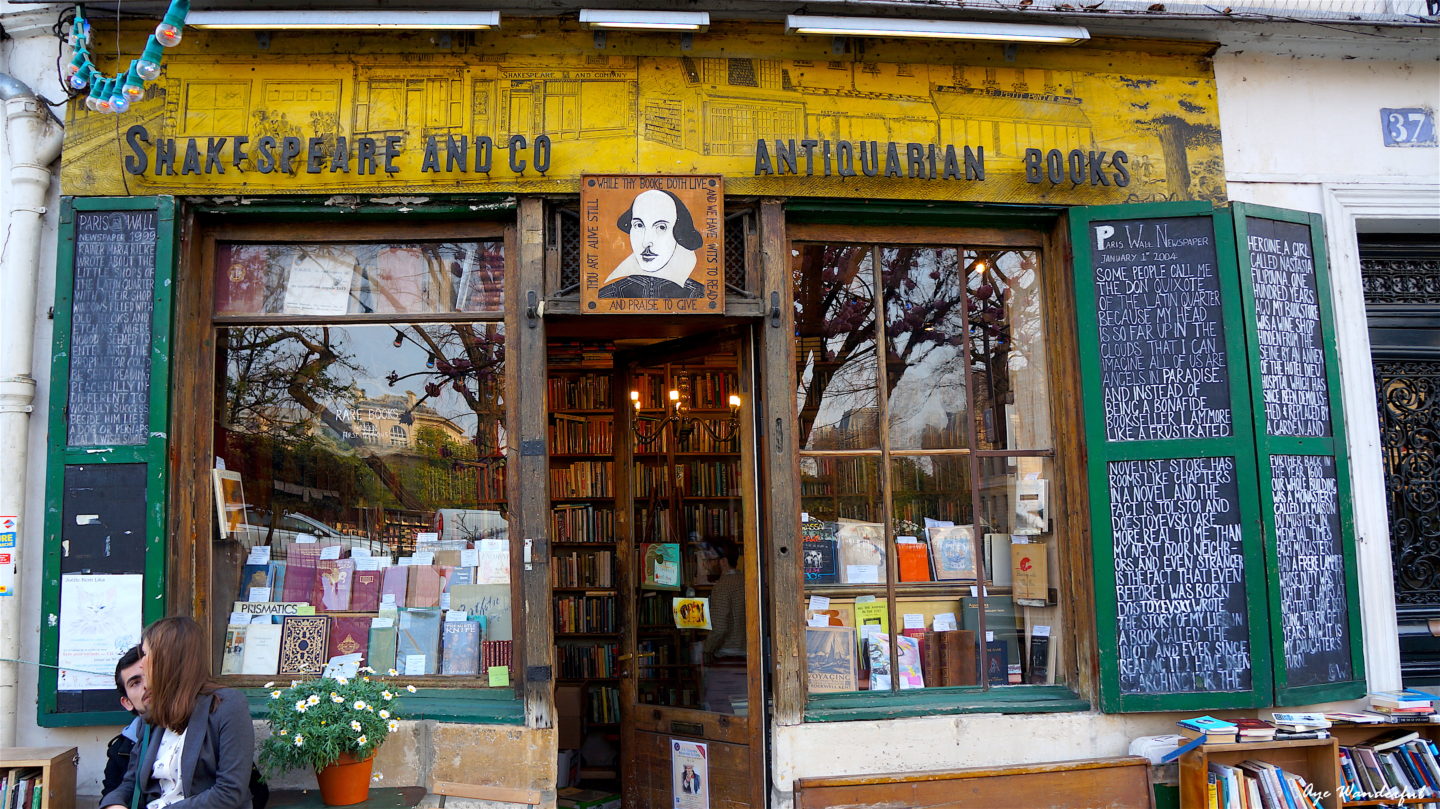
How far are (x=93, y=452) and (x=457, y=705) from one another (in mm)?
1938

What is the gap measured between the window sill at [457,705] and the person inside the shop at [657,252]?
1944 mm

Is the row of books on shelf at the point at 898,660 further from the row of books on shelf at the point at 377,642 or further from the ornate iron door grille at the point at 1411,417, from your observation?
the ornate iron door grille at the point at 1411,417

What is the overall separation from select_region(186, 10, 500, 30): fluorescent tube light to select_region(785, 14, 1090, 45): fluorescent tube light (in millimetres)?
1431

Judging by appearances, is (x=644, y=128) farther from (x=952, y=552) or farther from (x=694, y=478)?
(x=952, y=552)

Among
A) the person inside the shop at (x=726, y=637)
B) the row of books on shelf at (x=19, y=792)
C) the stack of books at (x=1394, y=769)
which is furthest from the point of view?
the person inside the shop at (x=726, y=637)

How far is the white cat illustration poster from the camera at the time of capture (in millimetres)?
4586

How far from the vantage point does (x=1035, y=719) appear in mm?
4996

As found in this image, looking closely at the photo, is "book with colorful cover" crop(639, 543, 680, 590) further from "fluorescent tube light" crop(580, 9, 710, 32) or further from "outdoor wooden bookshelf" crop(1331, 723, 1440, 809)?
"outdoor wooden bookshelf" crop(1331, 723, 1440, 809)

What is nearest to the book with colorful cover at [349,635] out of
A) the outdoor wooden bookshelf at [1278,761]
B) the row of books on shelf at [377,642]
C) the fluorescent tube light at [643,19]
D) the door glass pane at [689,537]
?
the row of books on shelf at [377,642]

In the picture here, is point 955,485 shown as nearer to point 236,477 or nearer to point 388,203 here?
point 388,203

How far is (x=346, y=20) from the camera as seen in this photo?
4852mm

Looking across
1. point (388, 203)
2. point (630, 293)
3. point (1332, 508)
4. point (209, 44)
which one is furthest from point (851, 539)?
point (209, 44)

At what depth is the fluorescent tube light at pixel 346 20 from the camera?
4820mm

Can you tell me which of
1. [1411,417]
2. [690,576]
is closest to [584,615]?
[690,576]
